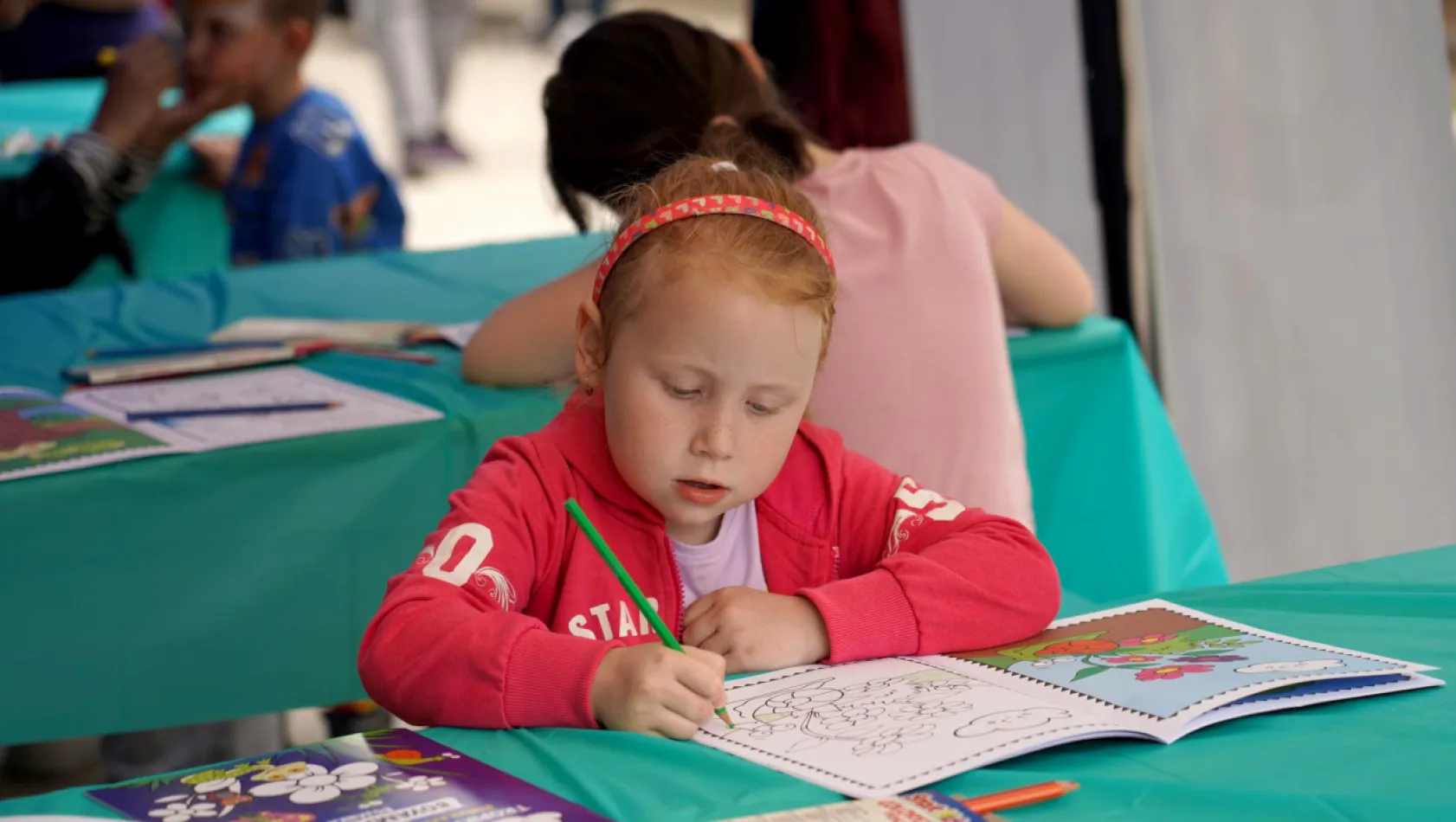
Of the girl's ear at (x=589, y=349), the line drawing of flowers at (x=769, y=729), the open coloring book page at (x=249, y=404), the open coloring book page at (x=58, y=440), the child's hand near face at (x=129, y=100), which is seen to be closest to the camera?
the line drawing of flowers at (x=769, y=729)

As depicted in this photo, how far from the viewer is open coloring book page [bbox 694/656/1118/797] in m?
0.83

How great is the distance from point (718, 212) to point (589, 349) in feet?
0.51

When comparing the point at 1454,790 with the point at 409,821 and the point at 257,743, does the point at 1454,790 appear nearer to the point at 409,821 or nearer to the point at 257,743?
the point at 409,821

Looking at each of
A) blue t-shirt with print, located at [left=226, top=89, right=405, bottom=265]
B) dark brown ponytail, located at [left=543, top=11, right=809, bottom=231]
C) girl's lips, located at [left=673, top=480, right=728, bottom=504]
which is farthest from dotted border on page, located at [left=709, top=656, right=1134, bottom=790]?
blue t-shirt with print, located at [left=226, top=89, right=405, bottom=265]

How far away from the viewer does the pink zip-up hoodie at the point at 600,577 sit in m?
0.96

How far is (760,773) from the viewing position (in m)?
0.85

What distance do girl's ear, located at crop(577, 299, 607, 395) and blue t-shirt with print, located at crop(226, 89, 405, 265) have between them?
218 cm

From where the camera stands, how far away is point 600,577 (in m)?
1.18

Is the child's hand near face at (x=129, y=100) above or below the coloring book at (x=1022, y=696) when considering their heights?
above

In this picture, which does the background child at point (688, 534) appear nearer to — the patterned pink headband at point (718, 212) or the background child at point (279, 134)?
the patterned pink headband at point (718, 212)

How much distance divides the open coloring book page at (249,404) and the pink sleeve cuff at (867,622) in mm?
739

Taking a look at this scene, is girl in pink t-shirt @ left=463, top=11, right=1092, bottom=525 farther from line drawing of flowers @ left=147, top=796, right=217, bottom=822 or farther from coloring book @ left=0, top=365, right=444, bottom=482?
line drawing of flowers @ left=147, top=796, right=217, bottom=822

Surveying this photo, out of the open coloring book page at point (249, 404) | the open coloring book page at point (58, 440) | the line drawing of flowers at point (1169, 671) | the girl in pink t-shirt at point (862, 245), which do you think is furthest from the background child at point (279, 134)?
the line drawing of flowers at point (1169, 671)

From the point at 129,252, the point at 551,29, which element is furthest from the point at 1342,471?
the point at 551,29
